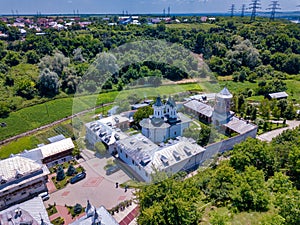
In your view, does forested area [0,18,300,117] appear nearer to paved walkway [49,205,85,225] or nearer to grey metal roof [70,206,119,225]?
paved walkway [49,205,85,225]

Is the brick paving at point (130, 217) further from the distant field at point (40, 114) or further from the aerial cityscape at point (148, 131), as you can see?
the distant field at point (40, 114)

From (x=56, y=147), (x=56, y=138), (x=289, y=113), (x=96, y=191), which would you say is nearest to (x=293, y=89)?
(x=289, y=113)

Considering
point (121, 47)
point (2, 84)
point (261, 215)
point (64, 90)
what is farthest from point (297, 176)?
point (2, 84)

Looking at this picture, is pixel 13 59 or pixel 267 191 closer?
pixel 267 191

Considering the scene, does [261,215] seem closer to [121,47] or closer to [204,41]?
[121,47]

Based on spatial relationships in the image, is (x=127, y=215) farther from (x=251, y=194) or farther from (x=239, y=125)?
(x=239, y=125)

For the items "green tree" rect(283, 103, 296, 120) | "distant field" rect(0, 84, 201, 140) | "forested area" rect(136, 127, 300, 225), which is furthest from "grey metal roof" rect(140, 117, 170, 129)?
"green tree" rect(283, 103, 296, 120)
